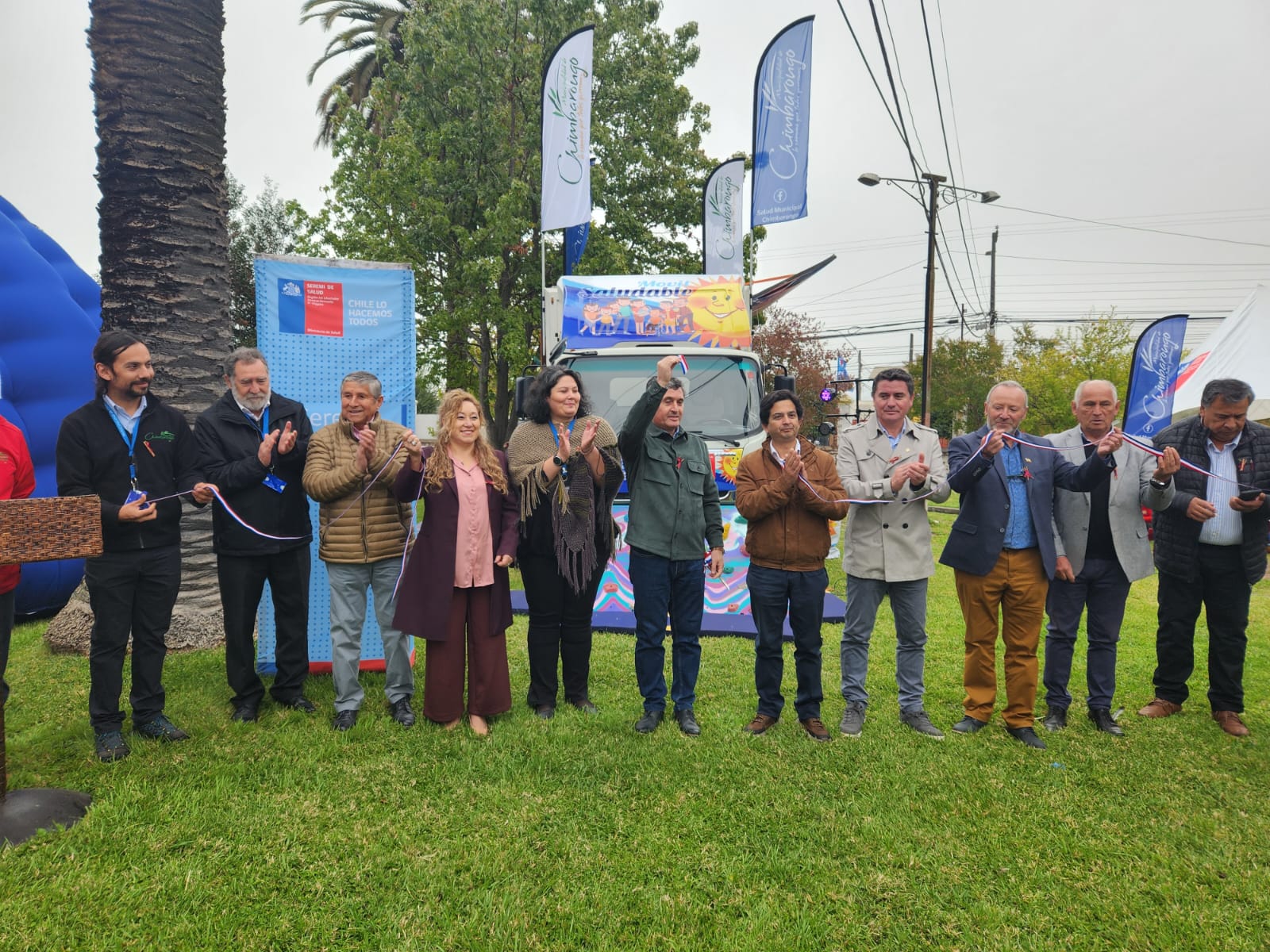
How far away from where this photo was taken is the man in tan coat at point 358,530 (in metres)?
4.23

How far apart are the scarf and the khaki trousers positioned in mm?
2236

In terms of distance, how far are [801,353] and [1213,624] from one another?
994 inches

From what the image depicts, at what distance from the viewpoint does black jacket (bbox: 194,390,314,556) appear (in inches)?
163

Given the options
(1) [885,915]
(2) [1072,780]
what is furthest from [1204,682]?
(1) [885,915]

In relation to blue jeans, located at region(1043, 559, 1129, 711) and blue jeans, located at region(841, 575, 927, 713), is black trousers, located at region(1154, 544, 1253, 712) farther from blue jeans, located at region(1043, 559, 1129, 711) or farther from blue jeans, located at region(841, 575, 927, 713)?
blue jeans, located at region(841, 575, 927, 713)

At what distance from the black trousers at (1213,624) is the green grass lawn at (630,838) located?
0.34m

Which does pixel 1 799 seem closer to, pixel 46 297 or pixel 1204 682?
pixel 46 297

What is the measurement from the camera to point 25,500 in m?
2.95

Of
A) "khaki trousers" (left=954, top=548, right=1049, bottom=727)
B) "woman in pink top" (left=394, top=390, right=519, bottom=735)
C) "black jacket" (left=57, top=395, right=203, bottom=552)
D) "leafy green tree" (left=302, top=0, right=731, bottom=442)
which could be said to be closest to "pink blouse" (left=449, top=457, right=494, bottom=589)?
"woman in pink top" (left=394, top=390, right=519, bottom=735)

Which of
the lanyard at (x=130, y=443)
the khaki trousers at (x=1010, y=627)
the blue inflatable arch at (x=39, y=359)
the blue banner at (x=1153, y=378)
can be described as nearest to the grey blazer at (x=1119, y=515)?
the khaki trousers at (x=1010, y=627)

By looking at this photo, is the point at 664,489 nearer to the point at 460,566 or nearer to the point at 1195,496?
the point at 460,566

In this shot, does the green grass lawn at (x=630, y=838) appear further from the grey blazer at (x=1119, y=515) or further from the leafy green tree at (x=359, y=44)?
the leafy green tree at (x=359, y=44)

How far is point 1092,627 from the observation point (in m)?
4.70

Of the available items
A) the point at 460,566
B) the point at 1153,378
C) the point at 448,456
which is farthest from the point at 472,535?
the point at 1153,378
